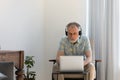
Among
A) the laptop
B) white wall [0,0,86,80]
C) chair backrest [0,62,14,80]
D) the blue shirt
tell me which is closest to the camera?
chair backrest [0,62,14,80]

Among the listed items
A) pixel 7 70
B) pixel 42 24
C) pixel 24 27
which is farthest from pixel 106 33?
pixel 7 70

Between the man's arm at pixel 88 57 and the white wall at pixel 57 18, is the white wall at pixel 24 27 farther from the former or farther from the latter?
the man's arm at pixel 88 57

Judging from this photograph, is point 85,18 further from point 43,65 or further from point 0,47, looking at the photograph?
point 0,47

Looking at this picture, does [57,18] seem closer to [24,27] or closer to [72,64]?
[24,27]

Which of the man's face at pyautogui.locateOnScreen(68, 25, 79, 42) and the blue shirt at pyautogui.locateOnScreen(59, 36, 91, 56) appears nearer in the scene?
the man's face at pyautogui.locateOnScreen(68, 25, 79, 42)

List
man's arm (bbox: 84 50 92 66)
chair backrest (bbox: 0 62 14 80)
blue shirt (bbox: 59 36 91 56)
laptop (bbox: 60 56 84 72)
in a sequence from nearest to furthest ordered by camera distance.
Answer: chair backrest (bbox: 0 62 14 80), laptop (bbox: 60 56 84 72), man's arm (bbox: 84 50 92 66), blue shirt (bbox: 59 36 91 56)

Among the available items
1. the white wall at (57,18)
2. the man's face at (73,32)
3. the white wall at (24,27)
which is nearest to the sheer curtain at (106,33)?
the white wall at (57,18)

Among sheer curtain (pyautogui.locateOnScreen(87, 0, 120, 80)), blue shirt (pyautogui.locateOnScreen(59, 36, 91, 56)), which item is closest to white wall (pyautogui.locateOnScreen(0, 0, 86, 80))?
sheer curtain (pyautogui.locateOnScreen(87, 0, 120, 80))

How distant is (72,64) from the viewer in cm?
283

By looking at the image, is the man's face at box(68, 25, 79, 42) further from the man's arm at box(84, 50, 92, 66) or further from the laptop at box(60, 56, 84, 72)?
the laptop at box(60, 56, 84, 72)

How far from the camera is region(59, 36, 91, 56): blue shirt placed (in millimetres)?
3229

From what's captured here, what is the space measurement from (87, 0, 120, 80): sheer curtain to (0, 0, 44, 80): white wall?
76 centimetres

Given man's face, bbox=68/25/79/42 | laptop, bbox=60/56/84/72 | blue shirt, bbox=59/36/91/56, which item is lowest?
laptop, bbox=60/56/84/72

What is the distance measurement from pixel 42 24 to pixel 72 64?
1.22 meters
